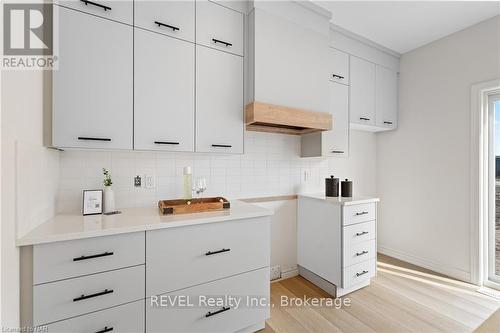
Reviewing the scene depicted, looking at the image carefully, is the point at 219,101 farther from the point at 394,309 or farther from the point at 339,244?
the point at 394,309

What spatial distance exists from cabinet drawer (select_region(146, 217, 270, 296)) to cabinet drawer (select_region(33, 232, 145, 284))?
0.08 metres

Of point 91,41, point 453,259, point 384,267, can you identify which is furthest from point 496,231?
point 91,41

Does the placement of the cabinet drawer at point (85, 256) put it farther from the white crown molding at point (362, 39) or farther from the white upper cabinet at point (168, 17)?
the white crown molding at point (362, 39)

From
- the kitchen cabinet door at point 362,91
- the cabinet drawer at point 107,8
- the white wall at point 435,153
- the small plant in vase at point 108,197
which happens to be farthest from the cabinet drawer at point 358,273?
the cabinet drawer at point 107,8

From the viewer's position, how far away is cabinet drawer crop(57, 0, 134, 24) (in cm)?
135

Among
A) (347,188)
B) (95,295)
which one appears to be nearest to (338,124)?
(347,188)

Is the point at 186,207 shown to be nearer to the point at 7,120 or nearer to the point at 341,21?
the point at 7,120

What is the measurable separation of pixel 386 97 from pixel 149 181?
2.88m

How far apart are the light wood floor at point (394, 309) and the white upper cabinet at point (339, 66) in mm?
2152

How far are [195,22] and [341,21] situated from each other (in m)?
1.55

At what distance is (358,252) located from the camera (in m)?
2.23

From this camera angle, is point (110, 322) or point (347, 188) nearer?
point (110, 322)

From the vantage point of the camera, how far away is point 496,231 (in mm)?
2357

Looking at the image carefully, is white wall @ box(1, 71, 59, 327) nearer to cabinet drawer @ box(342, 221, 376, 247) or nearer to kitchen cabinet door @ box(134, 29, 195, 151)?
kitchen cabinet door @ box(134, 29, 195, 151)
